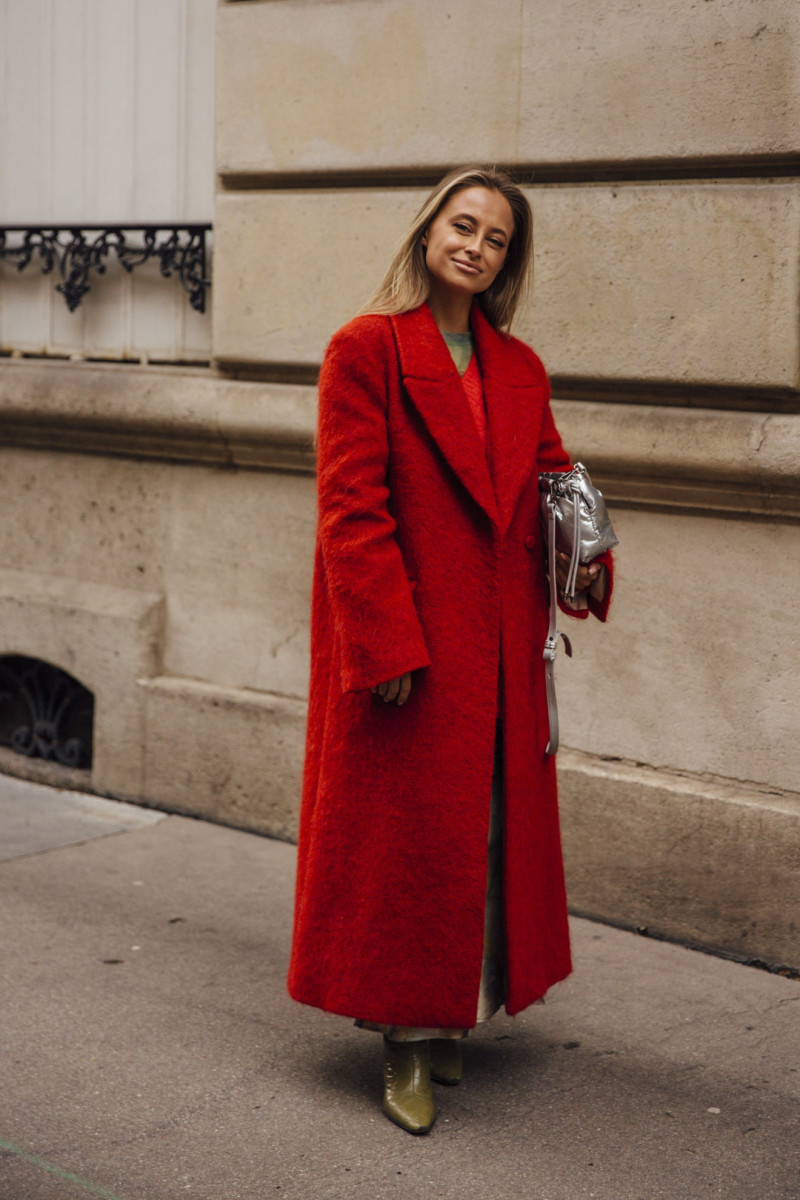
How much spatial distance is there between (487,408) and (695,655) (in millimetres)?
1373

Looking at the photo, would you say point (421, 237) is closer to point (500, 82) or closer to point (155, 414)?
point (500, 82)

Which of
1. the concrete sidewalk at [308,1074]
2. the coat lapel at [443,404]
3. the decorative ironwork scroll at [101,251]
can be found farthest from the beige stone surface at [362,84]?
the concrete sidewalk at [308,1074]

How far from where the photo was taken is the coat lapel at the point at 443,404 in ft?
9.57

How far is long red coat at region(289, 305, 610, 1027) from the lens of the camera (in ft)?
9.45

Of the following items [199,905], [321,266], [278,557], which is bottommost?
[199,905]

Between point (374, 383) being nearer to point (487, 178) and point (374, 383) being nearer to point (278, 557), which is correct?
point (487, 178)

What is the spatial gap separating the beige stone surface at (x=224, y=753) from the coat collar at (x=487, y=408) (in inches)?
78.3

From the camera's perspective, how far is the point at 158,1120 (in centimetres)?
299

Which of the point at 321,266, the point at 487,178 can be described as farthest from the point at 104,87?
the point at 487,178

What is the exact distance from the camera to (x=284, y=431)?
15.8ft

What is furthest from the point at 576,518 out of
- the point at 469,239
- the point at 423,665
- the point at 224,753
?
the point at 224,753

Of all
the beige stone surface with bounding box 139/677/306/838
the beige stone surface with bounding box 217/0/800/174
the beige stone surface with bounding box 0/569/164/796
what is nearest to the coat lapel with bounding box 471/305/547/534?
the beige stone surface with bounding box 217/0/800/174

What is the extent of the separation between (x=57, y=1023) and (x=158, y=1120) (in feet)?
1.88

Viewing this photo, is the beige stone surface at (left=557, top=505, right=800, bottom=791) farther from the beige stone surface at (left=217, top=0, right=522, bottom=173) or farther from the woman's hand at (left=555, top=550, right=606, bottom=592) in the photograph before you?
the beige stone surface at (left=217, top=0, right=522, bottom=173)
